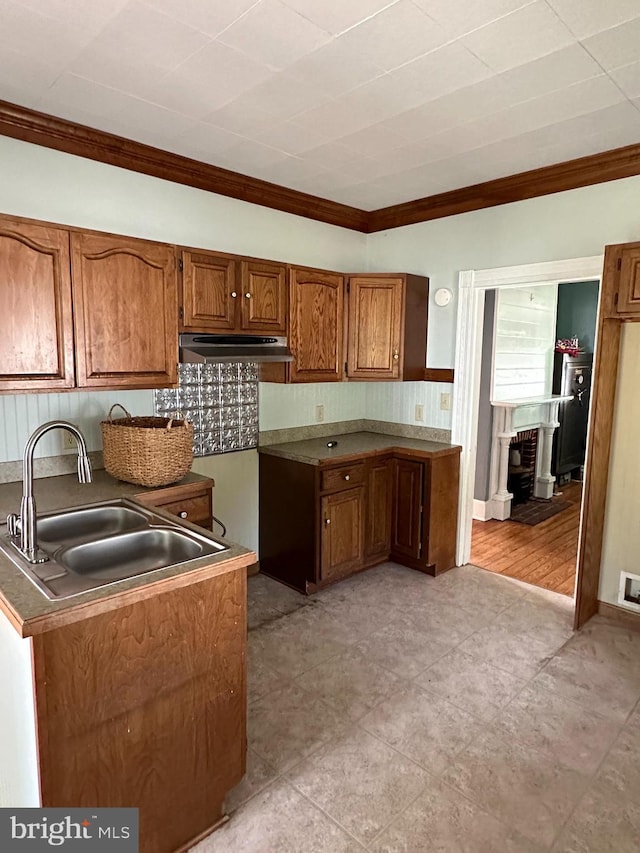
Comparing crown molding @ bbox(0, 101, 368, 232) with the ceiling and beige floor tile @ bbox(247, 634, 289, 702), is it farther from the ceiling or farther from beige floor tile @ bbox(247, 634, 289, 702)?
beige floor tile @ bbox(247, 634, 289, 702)

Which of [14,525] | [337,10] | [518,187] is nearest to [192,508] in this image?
[14,525]

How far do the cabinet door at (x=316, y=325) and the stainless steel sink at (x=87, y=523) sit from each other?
1.46m

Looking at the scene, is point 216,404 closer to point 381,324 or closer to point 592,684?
point 381,324

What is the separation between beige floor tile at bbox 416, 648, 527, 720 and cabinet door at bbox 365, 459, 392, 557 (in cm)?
106

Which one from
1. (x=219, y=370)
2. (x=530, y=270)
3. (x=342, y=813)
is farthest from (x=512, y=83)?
(x=342, y=813)

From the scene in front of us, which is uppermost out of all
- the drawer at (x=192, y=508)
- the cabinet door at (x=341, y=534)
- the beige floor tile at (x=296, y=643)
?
the drawer at (x=192, y=508)

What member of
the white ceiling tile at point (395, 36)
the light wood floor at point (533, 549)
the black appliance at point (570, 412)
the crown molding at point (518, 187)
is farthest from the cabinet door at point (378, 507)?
the black appliance at point (570, 412)

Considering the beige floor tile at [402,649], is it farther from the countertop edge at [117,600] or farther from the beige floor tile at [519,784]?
the countertop edge at [117,600]

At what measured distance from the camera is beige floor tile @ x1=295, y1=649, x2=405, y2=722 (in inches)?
91.0

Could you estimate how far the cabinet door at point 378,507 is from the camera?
140 inches

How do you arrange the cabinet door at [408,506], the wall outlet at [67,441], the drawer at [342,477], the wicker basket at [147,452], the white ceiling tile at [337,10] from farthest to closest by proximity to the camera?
the cabinet door at [408,506]
the drawer at [342,477]
the wall outlet at [67,441]
the wicker basket at [147,452]
the white ceiling tile at [337,10]

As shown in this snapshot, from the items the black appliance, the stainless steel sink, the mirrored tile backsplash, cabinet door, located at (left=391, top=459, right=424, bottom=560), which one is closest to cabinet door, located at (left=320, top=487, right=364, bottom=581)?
cabinet door, located at (left=391, top=459, right=424, bottom=560)

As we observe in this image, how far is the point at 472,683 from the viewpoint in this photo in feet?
8.13

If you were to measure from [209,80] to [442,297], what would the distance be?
6.97 feet
